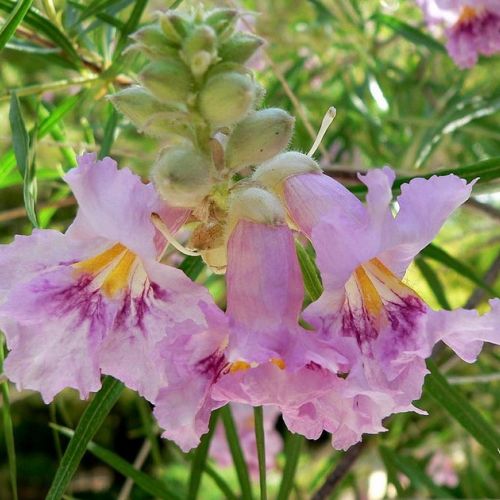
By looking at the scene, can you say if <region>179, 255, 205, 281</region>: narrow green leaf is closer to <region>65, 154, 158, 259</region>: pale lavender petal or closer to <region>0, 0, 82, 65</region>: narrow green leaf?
<region>65, 154, 158, 259</region>: pale lavender petal

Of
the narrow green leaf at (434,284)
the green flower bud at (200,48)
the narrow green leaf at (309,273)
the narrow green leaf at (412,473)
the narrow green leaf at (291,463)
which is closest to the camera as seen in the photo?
the green flower bud at (200,48)

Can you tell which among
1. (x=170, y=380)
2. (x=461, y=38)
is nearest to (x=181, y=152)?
(x=170, y=380)

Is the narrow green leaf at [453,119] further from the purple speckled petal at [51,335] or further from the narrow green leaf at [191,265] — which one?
the purple speckled petal at [51,335]

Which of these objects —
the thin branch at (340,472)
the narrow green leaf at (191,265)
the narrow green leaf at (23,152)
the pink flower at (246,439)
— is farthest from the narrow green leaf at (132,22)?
the pink flower at (246,439)

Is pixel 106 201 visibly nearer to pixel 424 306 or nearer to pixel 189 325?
pixel 189 325

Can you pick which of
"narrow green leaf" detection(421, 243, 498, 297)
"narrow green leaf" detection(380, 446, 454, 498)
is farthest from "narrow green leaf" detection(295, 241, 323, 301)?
"narrow green leaf" detection(380, 446, 454, 498)

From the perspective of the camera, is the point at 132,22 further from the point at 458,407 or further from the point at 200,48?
the point at 458,407
